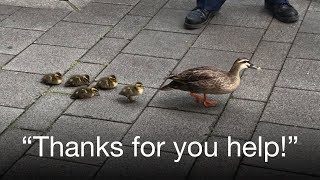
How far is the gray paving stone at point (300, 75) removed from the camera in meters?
6.52

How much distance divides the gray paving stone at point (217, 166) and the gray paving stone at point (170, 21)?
2.79 metres

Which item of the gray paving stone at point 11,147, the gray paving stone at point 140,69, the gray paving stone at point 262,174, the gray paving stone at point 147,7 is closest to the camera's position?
the gray paving stone at point 262,174

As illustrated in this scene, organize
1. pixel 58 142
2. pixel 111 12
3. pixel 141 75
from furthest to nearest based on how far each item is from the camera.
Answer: pixel 111 12 → pixel 141 75 → pixel 58 142

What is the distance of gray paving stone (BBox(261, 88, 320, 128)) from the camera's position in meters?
5.85

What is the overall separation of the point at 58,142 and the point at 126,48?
6.99ft

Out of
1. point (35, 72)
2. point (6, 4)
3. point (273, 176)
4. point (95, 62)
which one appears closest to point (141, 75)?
point (95, 62)

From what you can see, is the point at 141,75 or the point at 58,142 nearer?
the point at 58,142

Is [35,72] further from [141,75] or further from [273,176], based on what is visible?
[273,176]

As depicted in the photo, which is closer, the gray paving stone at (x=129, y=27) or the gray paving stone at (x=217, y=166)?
the gray paving stone at (x=217, y=166)

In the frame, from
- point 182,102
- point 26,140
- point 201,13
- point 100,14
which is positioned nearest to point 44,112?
point 26,140

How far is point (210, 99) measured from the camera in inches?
248

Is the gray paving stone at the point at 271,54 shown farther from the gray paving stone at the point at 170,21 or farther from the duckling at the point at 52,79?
the duckling at the point at 52,79

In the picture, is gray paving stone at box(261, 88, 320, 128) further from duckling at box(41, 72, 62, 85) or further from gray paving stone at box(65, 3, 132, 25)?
gray paving stone at box(65, 3, 132, 25)

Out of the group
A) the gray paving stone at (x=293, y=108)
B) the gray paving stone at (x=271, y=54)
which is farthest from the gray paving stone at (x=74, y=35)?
the gray paving stone at (x=293, y=108)
